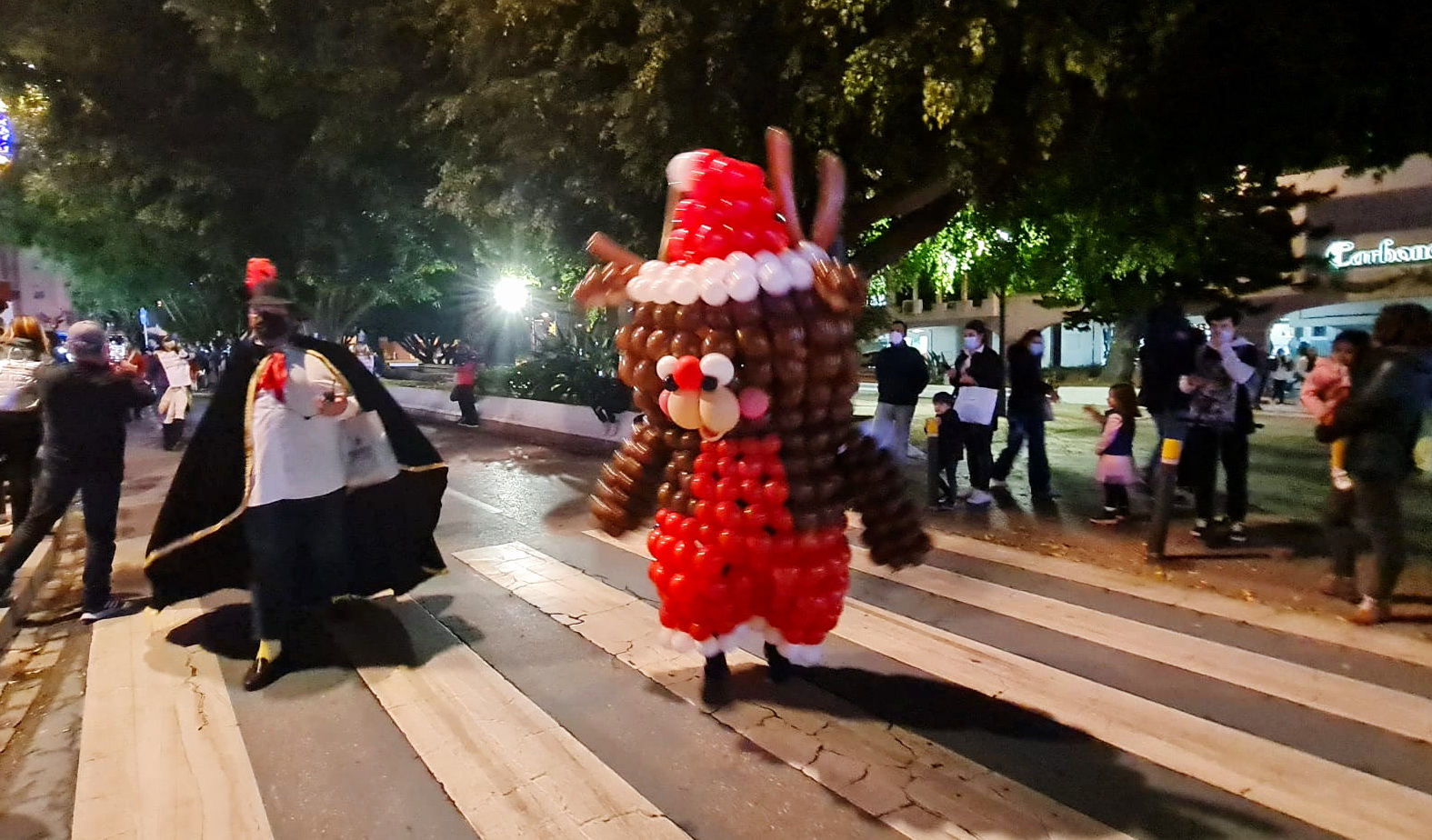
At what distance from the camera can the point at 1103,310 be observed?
18297 mm

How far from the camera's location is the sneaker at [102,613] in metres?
5.51

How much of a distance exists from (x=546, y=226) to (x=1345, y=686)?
8.79 meters

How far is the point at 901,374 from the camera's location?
8.46 meters

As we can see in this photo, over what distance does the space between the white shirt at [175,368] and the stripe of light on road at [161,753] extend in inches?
381

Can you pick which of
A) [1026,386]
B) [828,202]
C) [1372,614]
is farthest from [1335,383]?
[828,202]

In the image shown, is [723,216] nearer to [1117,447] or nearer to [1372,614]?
[1372,614]

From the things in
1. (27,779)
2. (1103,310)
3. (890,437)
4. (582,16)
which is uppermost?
(582,16)

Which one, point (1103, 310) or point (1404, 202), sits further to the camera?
point (1404, 202)

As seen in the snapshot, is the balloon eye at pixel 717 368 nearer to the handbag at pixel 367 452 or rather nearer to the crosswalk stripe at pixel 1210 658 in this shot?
the crosswalk stripe at pixel 1210 658

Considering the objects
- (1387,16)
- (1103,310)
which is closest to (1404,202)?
(1103,310)

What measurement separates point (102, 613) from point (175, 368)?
922 centimetres

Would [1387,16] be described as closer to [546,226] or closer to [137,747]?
[546,226]

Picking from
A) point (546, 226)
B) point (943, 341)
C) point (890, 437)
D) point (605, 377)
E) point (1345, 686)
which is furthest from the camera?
point (943, 341)

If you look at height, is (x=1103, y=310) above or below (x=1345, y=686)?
above
